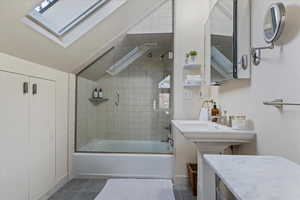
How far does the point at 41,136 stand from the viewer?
2229mm

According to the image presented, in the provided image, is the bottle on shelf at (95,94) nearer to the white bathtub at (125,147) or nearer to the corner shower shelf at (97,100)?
the corner shower shelf at (97,100)

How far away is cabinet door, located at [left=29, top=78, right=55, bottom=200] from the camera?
2.08 metres

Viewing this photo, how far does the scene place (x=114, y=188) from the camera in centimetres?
267

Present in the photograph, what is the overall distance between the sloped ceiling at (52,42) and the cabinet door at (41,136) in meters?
0.28

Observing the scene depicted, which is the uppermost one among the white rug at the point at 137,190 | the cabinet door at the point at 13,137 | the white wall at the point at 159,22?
the white wall at the point at 159,22

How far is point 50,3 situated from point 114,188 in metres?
2.18

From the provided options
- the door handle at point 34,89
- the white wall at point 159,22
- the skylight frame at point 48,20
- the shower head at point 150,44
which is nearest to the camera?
the skylight frame at point 48,20

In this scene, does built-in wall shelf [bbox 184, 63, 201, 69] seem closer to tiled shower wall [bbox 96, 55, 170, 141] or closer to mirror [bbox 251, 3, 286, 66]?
tiled shower wall [bbox 96, 55, 170, 141]

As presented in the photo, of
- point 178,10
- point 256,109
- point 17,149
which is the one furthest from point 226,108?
point 17,149

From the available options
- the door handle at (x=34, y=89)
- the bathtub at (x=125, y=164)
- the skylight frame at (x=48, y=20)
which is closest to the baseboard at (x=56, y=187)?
the bathtub at (x=125, y=164)

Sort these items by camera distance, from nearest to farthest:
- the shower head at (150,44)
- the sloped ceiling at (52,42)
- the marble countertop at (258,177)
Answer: the marble countertop at (258,177), the sloped ceiling at (52,42), the shower head at (150,44)

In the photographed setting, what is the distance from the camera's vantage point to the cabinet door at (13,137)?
167cm

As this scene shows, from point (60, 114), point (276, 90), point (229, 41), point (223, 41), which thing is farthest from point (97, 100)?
point (276, 90)

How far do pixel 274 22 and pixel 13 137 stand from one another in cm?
210
